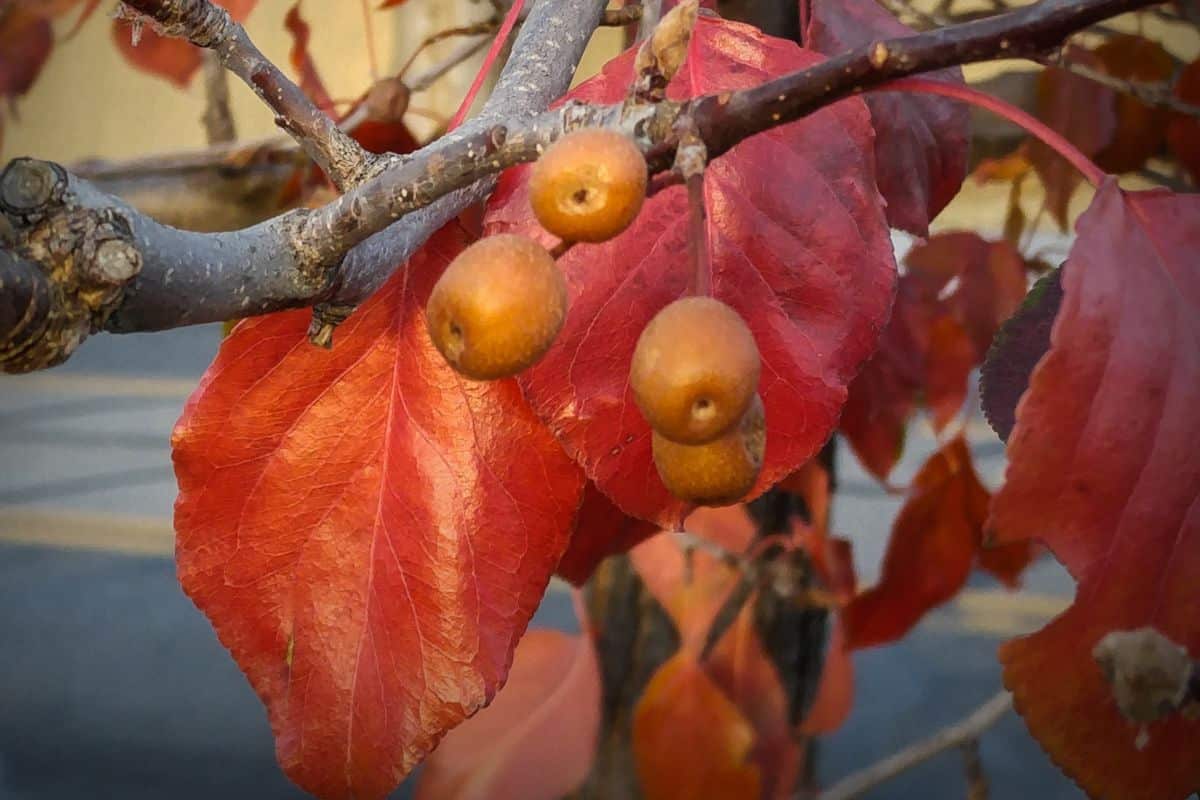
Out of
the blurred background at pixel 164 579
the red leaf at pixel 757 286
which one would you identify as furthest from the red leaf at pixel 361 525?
the blurred background at pixel 164 579

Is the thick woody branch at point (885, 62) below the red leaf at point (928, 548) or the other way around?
the other way around

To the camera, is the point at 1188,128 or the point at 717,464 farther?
the point at 1188,128

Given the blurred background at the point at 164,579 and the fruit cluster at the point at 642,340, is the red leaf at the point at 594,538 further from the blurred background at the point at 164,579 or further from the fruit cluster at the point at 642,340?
the blurred background at the point at 164,579

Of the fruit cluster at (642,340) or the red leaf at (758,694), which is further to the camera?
the red leaf at (758,694)

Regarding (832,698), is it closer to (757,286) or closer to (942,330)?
(942,330)

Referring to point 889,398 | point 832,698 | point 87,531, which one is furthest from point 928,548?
point 87,531

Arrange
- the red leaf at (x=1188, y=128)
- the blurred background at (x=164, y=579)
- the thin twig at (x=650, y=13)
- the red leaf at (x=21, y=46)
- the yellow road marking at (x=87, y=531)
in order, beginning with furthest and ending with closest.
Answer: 1. the yellow road marking at (x=87, y=531)
2. the blurred background at (x=164, y=579)
3. the red leaf at (x=21, y=46)
4. the red leaf at (x=1188, y=128)
5. the thin twig at (x=650, y=13)

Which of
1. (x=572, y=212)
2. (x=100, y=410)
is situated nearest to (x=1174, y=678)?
(x=572, y=212)
